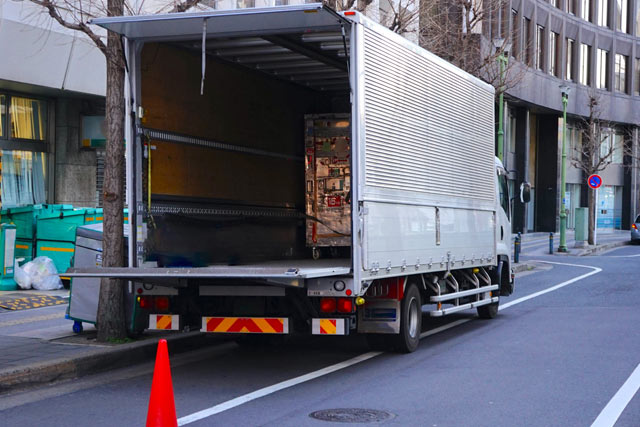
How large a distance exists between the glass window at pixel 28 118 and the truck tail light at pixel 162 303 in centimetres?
945

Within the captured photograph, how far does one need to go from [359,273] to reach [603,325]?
621 cm

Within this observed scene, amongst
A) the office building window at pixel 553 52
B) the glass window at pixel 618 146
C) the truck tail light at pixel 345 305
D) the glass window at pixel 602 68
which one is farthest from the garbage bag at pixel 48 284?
the glass window at pixel 618 146

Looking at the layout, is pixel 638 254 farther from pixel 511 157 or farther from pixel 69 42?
pixel 69 42

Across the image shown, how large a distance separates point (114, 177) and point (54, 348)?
7.11ft

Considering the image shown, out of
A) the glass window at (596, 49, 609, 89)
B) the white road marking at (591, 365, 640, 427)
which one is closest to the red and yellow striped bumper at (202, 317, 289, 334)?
the white road marking at (591, 365, 640, 427)

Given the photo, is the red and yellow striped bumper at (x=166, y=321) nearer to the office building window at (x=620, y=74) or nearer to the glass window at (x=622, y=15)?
the office building window at (x=620, y=74)

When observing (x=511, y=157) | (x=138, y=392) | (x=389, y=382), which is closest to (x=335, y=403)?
(x=389, y=382)

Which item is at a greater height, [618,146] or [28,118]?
[618,146]

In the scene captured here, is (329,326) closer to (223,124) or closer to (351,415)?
(351,415)

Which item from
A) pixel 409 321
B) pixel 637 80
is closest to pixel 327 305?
pixel 409 321

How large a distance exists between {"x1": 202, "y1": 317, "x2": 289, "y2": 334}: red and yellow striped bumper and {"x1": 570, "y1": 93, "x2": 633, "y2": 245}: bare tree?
108ft

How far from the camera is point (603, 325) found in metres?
13.7

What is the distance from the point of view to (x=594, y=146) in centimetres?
4347

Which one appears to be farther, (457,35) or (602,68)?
(602,68)
